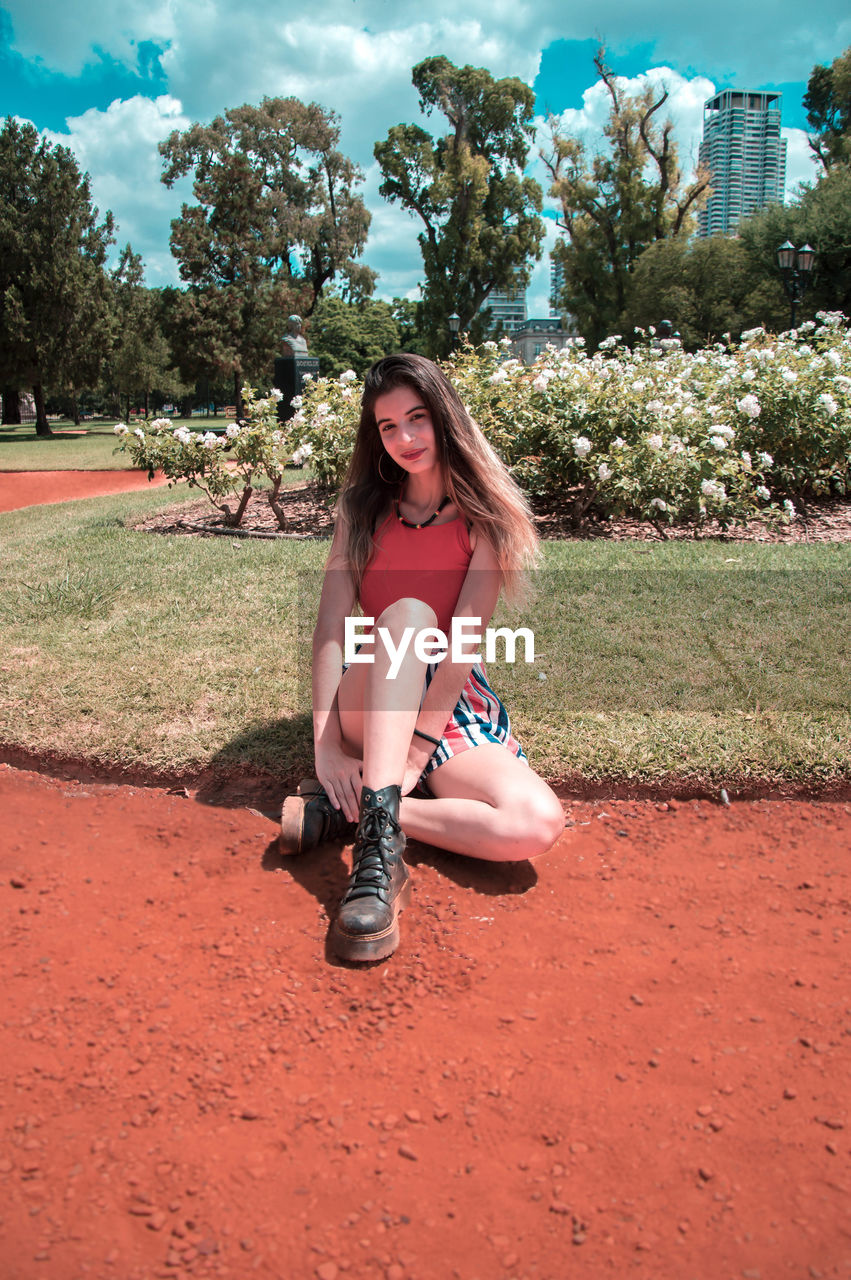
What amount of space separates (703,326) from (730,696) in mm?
29668

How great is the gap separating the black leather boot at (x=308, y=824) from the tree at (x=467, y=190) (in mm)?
33445

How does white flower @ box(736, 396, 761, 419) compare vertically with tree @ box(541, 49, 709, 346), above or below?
below

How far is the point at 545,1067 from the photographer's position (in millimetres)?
1786

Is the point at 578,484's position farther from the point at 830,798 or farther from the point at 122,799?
the point at 122,799

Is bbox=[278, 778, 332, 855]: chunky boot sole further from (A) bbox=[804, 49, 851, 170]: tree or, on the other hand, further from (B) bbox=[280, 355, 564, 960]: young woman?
(A) bbox=[804, 49, 851, 170]: tree

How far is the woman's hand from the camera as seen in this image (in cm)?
245

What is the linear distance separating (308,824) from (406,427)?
1173mm

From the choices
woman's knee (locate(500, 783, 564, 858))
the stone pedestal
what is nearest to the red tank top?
woman's knee (locate(500, 783, 564, 858))

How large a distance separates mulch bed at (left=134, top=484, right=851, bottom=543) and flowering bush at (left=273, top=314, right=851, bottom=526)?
143 millimetres

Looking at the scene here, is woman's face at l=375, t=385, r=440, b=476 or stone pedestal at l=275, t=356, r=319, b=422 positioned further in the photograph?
stone pedestal at l=275, t=356, r=319, b=422

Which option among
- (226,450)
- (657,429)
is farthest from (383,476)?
(226,450)

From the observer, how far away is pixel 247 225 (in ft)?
105

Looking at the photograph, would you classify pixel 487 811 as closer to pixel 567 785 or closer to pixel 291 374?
pixel 567 785

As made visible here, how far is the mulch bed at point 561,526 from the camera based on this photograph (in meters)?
6.89
